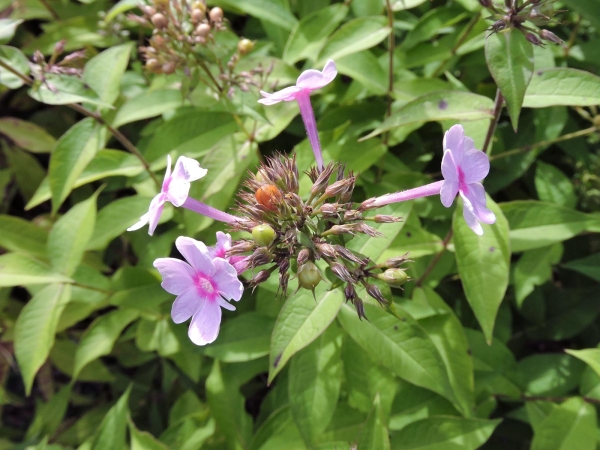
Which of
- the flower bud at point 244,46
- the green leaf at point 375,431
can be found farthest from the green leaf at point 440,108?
the green leaf at point 375,431

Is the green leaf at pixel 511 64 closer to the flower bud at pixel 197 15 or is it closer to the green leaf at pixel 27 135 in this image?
the flower bud at pixel 197 15

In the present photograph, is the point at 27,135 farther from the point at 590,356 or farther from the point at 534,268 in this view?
the point at 590,356

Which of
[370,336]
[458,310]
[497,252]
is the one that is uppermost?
[497,252]

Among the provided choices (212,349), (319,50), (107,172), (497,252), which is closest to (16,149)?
(107,172)

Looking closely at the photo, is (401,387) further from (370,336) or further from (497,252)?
(497,252)

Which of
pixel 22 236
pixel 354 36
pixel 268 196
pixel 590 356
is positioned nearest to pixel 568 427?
pixel 590 356

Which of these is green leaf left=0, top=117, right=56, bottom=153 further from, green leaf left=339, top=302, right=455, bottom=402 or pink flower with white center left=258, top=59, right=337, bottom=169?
green leaf left=339, top=302, right=455, bottom=402
